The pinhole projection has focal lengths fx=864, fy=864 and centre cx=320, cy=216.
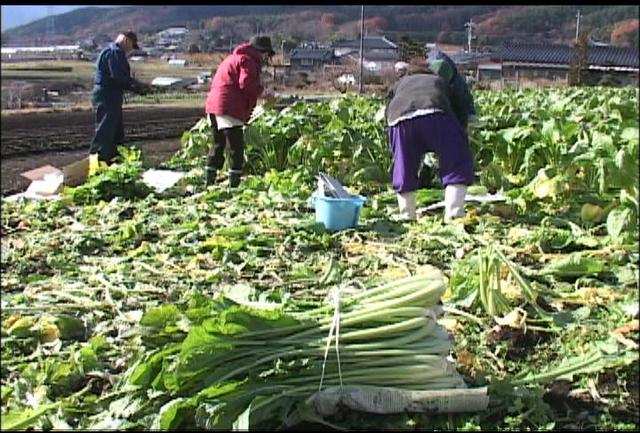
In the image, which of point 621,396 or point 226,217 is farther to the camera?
point 226,217

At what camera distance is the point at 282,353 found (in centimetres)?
290

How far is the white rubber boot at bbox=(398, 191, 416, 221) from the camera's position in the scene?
6.17 meters

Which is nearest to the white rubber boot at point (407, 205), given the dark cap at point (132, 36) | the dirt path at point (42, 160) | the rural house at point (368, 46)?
the dark cap at point (132, 36)

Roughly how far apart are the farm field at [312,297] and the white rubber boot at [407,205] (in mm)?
180

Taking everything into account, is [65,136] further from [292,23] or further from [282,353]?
[282,353]

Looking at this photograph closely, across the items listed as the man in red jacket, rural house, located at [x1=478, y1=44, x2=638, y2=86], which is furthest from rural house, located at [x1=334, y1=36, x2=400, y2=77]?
rural house, located at [x1=478, y1=44, x2=638, y2=86]

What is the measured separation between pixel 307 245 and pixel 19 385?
2504 mm

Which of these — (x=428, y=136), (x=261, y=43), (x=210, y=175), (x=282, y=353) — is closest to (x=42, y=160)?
(x=210, y=175)

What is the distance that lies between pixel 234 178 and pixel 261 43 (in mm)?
1239

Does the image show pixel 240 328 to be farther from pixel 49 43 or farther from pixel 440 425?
pixel 49 43

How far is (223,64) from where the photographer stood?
7930 millimetres

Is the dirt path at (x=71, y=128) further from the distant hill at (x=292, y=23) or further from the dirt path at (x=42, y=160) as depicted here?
the distant hill at (x=292, y=23)

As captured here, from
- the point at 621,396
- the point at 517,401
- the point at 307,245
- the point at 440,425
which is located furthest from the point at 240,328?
the point at 307,245

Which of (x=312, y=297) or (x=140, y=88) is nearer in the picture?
(x=312, y=297)
